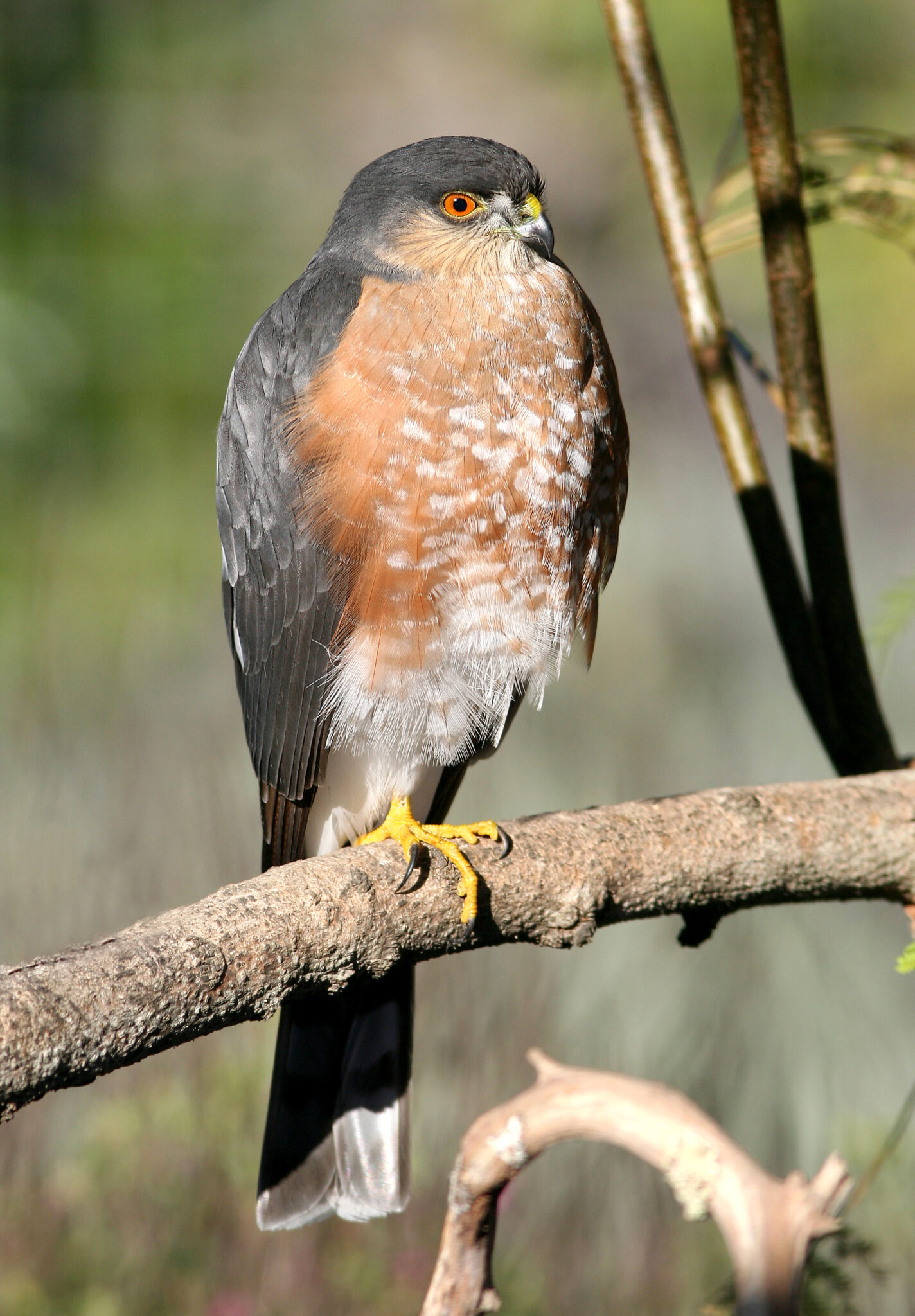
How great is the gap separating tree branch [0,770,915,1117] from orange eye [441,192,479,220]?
1.05 meters

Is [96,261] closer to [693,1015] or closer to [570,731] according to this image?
[570,731]

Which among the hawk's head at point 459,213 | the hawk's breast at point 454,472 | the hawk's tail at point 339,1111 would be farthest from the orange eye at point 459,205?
the hawk's tail at point 339,1111

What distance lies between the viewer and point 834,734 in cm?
220

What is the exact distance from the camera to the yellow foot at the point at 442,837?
5.32ft

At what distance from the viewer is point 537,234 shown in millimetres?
1931

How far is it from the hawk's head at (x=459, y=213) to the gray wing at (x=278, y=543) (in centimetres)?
11

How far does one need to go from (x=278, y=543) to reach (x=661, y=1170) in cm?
116

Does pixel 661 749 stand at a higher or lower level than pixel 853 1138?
higher

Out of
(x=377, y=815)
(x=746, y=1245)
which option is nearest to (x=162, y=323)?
(x=377, y=815)

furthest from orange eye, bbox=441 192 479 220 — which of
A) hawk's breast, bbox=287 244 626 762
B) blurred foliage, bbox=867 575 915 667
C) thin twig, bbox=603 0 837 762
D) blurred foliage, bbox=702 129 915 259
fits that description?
blurred foliage, bbox=867 575 915 667

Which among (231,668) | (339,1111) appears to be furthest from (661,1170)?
(231,668)

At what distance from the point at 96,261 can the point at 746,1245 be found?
5.03 m

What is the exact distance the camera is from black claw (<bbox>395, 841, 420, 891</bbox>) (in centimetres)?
159

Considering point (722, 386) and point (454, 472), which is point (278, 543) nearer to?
point (454, 472)
